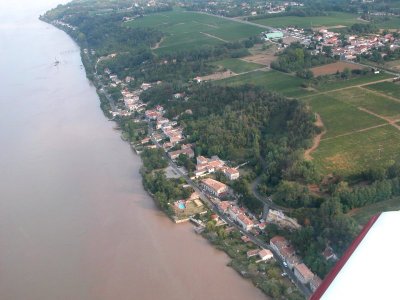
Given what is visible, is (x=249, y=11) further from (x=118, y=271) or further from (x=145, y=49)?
(x=118, y=271)

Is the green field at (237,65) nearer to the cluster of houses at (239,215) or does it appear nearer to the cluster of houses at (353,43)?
the cluster of houses at (353,43)

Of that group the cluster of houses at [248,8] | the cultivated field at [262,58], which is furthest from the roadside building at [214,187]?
the cluster of houses at [248,8]

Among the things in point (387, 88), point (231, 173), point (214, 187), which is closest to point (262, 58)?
point (387, 88)

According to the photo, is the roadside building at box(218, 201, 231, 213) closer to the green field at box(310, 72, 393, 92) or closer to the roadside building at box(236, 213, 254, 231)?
the roadside building at box(236, 213, 254, 231)

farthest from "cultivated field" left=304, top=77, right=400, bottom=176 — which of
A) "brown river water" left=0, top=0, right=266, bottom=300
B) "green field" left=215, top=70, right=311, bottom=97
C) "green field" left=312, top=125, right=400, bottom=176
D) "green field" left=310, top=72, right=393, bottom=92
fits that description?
"brown river water" left=0, top=0, right=266, bottom=300

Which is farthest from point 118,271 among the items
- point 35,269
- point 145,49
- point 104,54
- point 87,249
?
point 104,54

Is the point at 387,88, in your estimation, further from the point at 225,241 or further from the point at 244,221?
the point at 225,241
